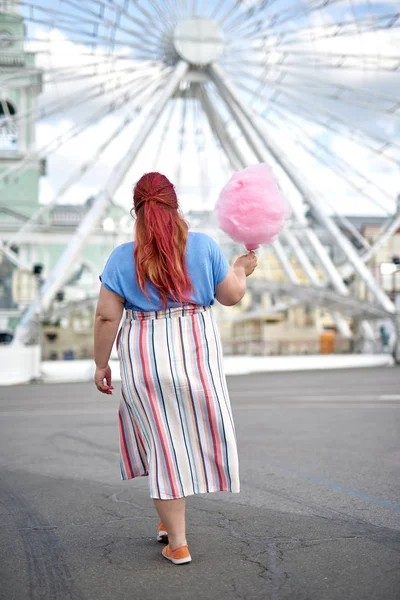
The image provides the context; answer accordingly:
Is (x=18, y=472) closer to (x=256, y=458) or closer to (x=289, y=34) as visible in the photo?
(x=256, y=458)

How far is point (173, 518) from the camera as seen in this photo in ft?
11.6

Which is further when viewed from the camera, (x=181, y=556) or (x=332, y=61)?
(x=332, y=61)

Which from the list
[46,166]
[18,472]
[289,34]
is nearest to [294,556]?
[18,472]

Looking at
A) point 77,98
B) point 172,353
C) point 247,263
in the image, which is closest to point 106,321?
point 172,353

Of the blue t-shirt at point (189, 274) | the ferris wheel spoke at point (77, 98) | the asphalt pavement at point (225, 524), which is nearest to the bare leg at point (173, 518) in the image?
the asphalt pavement at point (225, 524)

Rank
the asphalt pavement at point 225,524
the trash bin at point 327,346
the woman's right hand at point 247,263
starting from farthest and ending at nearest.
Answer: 1. the trash bin at point 327,346
2. the woman's right hand at point 247,263
3. the asphalt pavement at point 225,524

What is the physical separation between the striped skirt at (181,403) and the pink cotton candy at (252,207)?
50 cm

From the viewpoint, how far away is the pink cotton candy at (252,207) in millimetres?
3844

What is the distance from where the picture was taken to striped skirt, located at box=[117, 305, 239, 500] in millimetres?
3521

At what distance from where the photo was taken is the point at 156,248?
11.8 feet

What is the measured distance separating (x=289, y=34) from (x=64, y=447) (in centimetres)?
2002

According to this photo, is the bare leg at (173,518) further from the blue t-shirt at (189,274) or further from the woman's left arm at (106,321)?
the blue t-shirt at (189,274)

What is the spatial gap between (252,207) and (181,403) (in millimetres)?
953

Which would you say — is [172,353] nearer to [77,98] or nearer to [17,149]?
[77,98]
